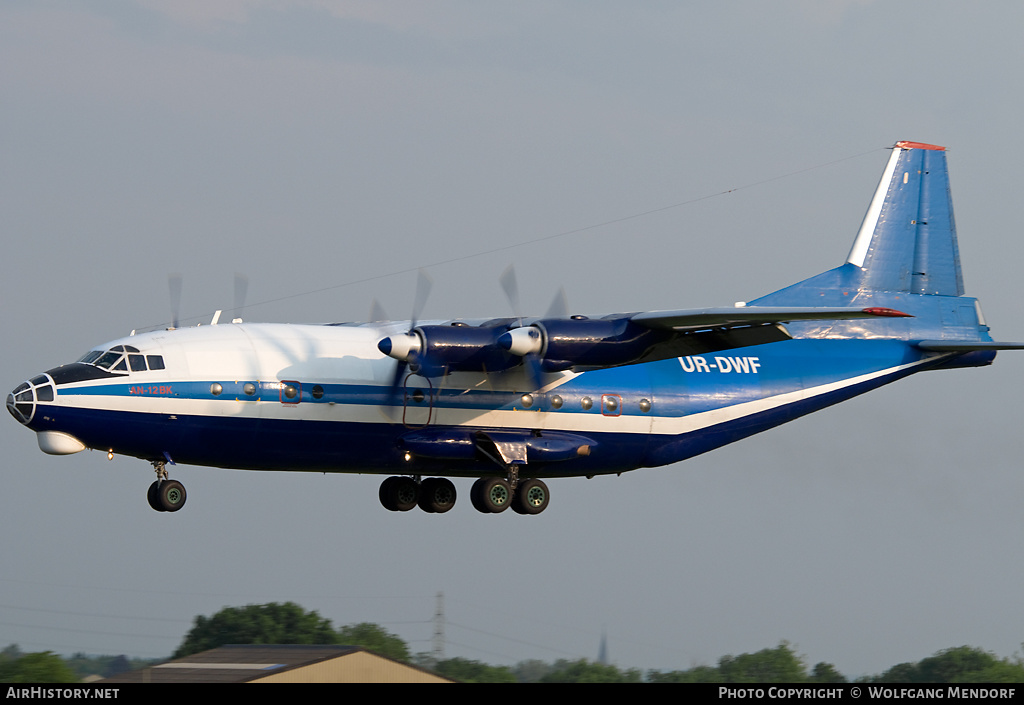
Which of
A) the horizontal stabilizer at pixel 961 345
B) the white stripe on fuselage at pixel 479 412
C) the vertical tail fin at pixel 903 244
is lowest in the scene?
the white stripe on fuselage at pixel 479 412

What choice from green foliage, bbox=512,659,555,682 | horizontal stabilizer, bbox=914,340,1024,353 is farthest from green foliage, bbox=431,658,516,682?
horizontal stabilizer, bbox=914,340,1024,353

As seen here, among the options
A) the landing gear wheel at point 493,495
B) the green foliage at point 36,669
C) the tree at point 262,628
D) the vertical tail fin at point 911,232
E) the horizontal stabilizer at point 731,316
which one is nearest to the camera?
the horizontal stabilizer at point 731,316

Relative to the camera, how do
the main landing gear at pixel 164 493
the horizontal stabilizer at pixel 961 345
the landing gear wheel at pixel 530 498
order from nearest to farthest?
the main landing gear at pixel 164 493, the landing gear wheel at pixel 530 498, the horizontal stabilizer at pixel 961 345

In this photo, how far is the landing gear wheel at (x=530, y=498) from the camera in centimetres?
2247

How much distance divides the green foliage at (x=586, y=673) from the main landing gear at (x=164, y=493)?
7.39 metres

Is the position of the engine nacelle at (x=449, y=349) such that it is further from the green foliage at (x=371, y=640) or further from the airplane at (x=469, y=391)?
the green foliage at (x=371, y=640)

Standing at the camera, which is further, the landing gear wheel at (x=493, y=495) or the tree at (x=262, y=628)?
the tree at (x=262, y=628)

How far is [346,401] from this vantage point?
21141mm

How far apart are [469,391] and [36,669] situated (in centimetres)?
915

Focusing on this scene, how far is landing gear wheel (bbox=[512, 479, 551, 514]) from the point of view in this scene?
2247cm

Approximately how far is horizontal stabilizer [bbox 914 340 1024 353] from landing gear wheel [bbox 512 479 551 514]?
8207 millimetres

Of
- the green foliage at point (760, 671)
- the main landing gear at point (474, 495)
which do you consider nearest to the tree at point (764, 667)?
the green foliage at point (760, 671)
